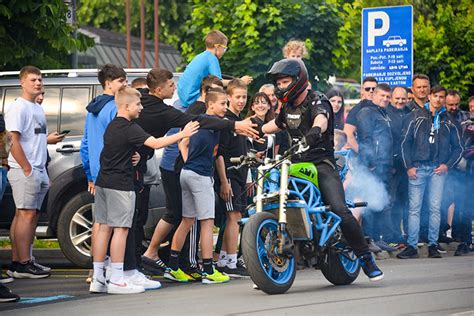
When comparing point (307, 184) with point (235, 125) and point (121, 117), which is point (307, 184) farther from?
point (121, 117)

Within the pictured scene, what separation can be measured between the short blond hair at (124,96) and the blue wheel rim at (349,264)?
7.55 ft

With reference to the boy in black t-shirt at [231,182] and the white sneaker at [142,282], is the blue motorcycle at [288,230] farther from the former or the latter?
the boy in black t-shirt at [231,182]

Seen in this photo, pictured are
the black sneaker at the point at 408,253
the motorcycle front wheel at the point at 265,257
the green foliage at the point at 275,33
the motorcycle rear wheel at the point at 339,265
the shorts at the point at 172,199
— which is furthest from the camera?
the green foliage at the point at 275,33

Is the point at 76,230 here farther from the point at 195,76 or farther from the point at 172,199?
the point at 195,76

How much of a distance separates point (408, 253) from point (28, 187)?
4.76 m

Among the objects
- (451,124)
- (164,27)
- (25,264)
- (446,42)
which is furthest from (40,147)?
(164,27)

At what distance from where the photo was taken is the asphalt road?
10023 mm

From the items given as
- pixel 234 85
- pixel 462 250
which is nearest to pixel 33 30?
pixel 234 85

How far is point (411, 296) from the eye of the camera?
1076 cm

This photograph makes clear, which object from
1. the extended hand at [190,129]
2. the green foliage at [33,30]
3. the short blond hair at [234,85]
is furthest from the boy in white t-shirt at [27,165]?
the green foliage at [33,30]

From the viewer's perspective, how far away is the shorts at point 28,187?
525 inches

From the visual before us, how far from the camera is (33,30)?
16891 millimetres

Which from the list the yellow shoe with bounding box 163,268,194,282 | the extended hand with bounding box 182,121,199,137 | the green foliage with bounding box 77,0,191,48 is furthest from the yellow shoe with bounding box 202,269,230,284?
the green foliage with bounding box 77,0,191,48

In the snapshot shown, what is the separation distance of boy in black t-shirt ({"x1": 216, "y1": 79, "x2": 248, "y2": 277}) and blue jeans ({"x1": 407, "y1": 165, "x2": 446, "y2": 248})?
3.00 meters
